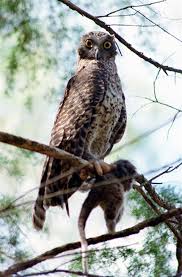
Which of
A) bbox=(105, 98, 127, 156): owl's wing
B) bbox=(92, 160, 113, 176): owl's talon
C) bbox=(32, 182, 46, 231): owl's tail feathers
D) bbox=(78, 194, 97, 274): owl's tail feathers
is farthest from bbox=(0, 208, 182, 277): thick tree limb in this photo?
bbox=(105, 98, 127, 156): owl's wing

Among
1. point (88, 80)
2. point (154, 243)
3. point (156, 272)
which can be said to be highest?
point (88, 80)

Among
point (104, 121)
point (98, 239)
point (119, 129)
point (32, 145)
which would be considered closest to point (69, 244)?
point (98, 239)

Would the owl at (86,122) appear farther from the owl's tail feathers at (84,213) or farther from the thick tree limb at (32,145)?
the thick tree limb at (32,145)

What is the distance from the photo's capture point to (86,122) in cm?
458

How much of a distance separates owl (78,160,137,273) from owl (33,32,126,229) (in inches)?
11.8

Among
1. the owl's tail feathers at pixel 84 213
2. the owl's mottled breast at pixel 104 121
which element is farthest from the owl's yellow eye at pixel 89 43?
the owl's tail feathers at pixel 84 213

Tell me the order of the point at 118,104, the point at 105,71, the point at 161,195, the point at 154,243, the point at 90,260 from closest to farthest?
the point at 90,260 < the point at 154,243 < the point at 161,195 < the point at 118,104 < the point at 105,71

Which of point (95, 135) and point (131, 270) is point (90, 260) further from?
point (95, 135)

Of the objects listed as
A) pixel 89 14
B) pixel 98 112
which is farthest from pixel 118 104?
pixel 89 14

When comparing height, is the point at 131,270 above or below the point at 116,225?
below

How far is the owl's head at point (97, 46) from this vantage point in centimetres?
536

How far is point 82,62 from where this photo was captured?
542 centimetres

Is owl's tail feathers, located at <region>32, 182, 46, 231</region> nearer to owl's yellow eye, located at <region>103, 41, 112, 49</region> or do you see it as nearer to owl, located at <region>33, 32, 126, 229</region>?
owl, located at <region>33, 32, 126, 229</region>

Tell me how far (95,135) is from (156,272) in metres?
1.27
